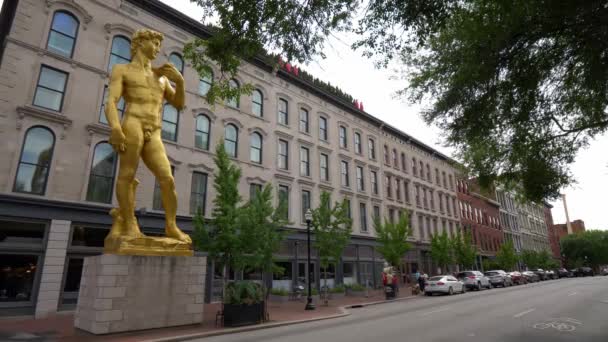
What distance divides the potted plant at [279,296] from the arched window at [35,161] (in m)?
11.8

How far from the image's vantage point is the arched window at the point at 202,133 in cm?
2056

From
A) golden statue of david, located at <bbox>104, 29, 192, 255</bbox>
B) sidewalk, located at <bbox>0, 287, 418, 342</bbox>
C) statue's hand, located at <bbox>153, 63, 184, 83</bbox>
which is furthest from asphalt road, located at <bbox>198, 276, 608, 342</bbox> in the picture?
statue's hand, located at <bbox>153, 63, 184, 83</bbox>

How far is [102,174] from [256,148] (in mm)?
9276

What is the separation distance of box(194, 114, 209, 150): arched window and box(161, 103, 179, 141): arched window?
1.19 m

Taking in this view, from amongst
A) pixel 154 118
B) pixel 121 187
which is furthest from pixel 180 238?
pixel 154 118

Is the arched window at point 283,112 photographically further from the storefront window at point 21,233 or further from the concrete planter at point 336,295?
the storefront window at point 21,233

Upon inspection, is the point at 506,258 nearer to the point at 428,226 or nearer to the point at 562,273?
the point at 428,226

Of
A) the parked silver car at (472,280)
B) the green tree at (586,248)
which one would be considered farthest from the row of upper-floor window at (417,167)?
the green tree at (586,248)

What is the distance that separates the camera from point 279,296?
20.2 metres

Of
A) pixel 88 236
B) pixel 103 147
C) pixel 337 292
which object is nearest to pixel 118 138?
pixel 88 236

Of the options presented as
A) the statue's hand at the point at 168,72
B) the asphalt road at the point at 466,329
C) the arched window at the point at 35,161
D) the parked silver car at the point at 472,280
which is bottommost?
the asphalt road at the point at 466,329

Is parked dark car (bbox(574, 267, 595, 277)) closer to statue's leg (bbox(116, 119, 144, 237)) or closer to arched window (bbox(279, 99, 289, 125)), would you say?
arched window (bbox(279, 99, 289, 125))

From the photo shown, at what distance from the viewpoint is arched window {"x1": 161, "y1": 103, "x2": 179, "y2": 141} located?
19.3 metres

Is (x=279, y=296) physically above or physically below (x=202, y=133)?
below
